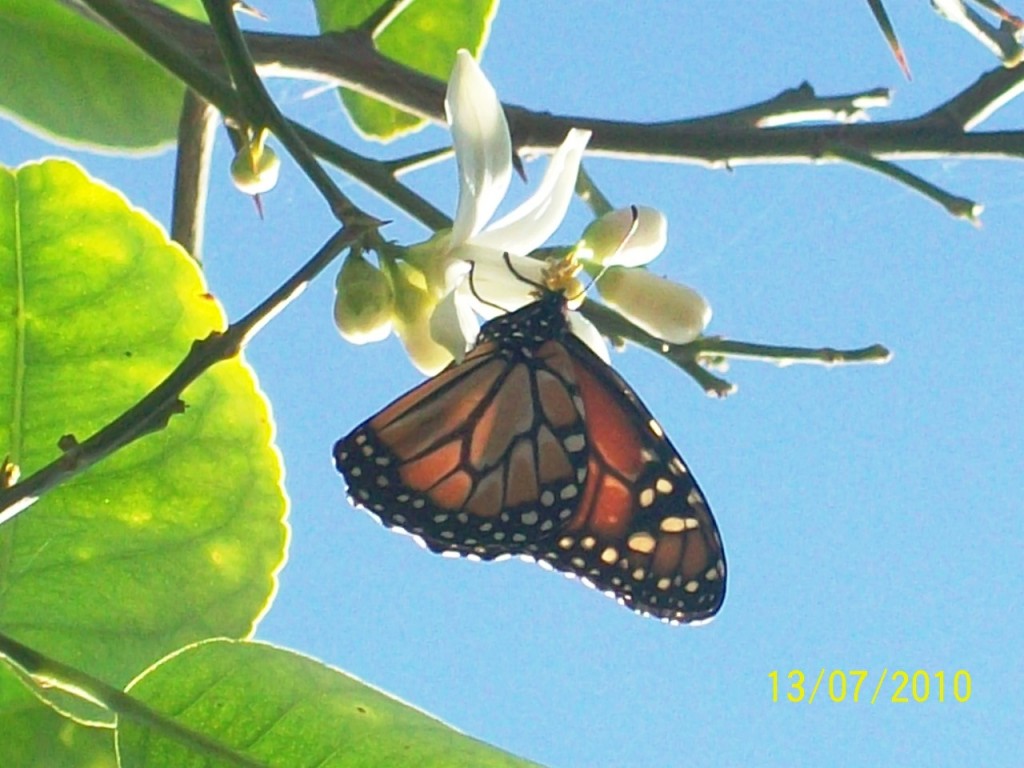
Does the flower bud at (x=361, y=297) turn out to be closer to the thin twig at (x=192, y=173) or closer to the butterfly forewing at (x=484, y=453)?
the butterfly forewing at (x=484, y=453)

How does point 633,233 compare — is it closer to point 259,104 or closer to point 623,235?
point 623,235

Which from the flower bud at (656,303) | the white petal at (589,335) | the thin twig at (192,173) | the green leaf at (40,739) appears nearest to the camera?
the green leaf at (40,739)

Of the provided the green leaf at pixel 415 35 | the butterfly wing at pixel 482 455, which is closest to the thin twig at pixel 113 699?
the butterfly wing at pixel 482 455

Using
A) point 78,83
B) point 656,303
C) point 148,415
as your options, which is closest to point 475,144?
point 656,303

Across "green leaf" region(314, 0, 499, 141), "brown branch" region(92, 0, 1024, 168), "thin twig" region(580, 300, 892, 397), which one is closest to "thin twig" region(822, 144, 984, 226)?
"brown branch" region(92, 0, 1024, 168)

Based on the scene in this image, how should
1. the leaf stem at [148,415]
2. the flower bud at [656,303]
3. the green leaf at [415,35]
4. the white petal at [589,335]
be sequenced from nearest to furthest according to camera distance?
the leaf stem at [148,415] < the flower bud at [656,303] < the white petal at [589,335] < the green leaf at [415,35]

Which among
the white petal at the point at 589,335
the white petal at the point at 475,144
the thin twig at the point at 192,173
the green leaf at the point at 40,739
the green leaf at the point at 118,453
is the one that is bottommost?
the green leaf at the point at 40,739
